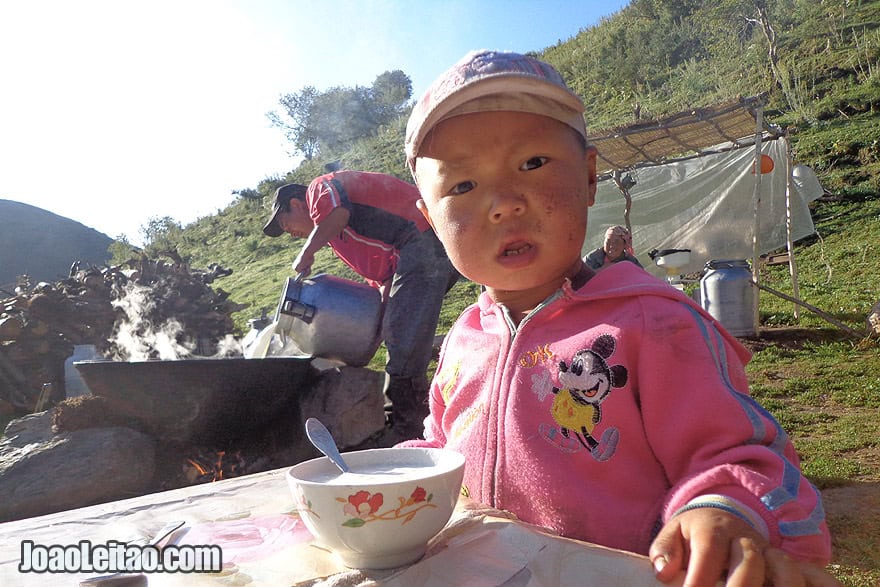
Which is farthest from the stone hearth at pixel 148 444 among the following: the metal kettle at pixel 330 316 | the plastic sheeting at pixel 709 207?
the plastic sheeting at pixel 709 207

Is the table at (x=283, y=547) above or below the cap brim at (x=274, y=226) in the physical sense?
below

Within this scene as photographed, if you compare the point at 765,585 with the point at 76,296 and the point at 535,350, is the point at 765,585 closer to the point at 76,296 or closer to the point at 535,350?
the point at 535,350

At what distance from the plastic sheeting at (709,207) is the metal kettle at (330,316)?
20.7 feet

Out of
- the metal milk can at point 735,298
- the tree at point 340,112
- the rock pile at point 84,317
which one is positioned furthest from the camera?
the tree at point 340,112

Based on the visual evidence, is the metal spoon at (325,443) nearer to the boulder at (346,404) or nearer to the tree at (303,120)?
the boulder at (346,404)

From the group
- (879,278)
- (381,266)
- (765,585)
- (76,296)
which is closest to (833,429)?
(381,266)

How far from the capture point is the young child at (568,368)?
700 mm

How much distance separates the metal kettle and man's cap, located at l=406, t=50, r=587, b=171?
2.35 m

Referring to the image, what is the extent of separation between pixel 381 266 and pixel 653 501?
279 centimetres

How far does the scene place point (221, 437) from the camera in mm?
3381

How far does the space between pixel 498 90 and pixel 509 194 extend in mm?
166

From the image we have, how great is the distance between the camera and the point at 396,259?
3486mm

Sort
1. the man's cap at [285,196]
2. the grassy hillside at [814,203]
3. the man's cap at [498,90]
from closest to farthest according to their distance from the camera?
the man's cap at [498,90], the grassy hillside at [814,203], the man's cap at [285,196]

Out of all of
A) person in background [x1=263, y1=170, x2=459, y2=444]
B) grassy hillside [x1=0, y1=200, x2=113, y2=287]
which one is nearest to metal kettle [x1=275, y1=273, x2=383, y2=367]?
person in background [x1=263, y1=170, x2=459, y2=444]
